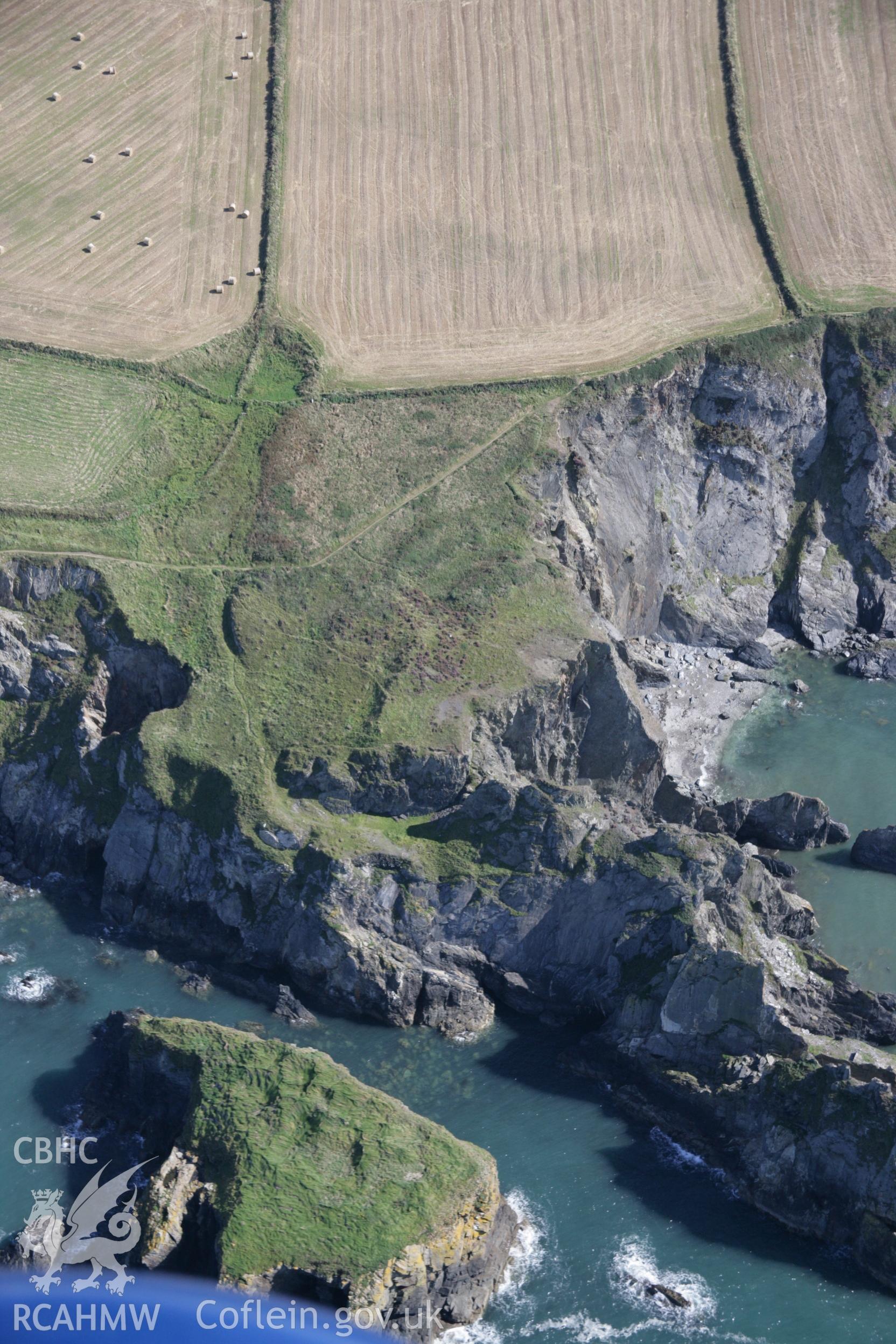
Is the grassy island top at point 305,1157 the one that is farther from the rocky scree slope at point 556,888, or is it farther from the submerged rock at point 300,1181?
the rocky scree slope at point 556,888

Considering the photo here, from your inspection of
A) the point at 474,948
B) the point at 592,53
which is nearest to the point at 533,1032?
the point at 474,948

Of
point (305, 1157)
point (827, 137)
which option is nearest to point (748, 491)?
point (827, 137)

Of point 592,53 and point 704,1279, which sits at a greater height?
point 592,53

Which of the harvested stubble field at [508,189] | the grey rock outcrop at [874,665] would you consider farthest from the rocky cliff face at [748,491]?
the harvested stubble field at [508,189]

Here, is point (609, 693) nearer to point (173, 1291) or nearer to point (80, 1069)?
point (80, 1069)

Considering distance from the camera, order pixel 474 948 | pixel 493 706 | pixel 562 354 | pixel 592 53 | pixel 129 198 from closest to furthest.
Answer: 1. pixel 474 948
2. pixel 493 706
3. pixel 562 354
4. pixel 129 198
5. pixel 592 53

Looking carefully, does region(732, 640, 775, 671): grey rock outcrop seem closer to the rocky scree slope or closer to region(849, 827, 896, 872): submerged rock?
the rocky scree slope
